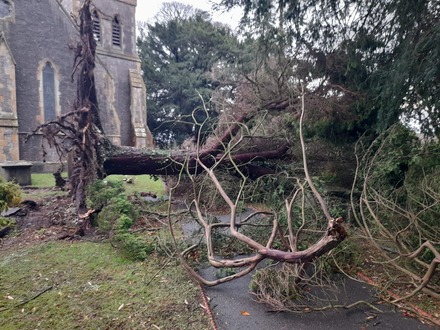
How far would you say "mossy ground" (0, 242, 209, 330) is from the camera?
9.50ft

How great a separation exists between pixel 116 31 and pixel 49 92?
8.12 metres

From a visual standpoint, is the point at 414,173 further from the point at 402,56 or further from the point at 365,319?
the point at 365,319

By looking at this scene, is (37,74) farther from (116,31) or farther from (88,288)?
(88,288)

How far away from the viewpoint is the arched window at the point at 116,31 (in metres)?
21.6

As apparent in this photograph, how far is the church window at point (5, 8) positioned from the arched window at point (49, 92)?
9.20 ft

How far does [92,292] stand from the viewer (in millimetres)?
3480

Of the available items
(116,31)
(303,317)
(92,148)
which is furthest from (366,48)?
(116,31)

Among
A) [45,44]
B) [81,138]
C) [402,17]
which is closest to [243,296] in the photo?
[402,17]

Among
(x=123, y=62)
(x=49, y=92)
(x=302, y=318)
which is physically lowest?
(x=302, y=318)

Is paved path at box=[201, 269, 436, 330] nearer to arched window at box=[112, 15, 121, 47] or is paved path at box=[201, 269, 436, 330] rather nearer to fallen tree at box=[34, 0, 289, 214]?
fallen tree at box=[34, 0, 289, 214]

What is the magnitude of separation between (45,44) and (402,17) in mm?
17798

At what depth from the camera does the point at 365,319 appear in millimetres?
3037

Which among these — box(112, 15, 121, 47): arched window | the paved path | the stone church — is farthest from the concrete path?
box(112, 15, 121, 47): arched window

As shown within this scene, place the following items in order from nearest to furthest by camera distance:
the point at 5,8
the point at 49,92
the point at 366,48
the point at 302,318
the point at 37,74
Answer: the point at 302,318
the point at 366,48
the point at 5,8
the point at 37,74
the point at 49,92
